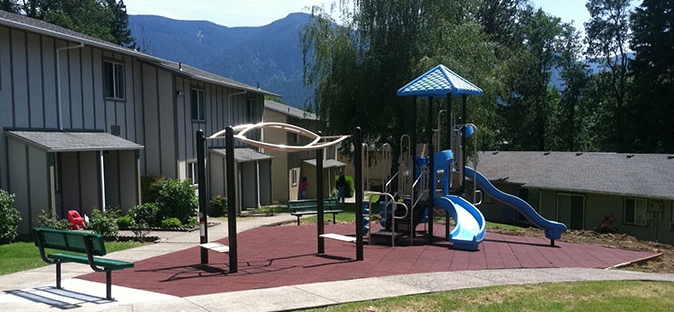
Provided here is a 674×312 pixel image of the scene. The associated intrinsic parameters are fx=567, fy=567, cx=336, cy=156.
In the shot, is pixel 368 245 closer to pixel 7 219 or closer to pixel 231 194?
pixel 231 194

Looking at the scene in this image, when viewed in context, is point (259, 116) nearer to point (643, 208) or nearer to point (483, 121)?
point (483, 121)

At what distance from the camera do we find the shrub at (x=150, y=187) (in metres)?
21.1

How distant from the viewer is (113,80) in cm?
2034

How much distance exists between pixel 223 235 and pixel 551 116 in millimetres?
43159

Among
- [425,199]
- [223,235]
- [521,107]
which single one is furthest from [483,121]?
[521,107]

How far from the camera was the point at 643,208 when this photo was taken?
24172 millimetres

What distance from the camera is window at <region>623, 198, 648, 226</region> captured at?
79.3ft

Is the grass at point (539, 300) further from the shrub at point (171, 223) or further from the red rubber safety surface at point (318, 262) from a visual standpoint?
the shrub at point (171, 223)

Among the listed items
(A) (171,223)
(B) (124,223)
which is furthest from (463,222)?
(B) (124,223)

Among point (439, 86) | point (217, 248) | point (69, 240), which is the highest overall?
point (439, 86)

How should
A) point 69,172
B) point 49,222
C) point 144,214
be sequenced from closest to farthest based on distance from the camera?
1. point 49,222
2. point 144,214
3. point 69,172

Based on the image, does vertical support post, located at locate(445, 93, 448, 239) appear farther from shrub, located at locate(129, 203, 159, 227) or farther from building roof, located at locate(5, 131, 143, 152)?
building roof, located at locate(5, 131, 143, 152)

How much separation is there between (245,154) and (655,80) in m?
29.5

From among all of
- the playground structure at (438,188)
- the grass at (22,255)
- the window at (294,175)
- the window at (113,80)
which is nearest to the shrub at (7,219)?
the grass at (22,255)
